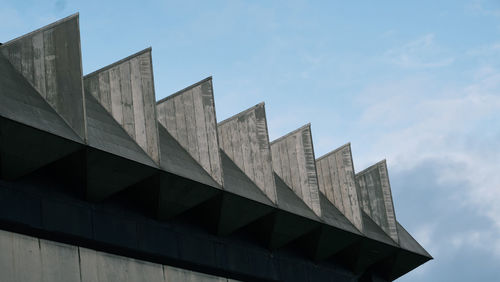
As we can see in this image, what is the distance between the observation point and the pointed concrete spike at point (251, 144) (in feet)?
104

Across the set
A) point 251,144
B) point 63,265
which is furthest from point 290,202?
point 63,265

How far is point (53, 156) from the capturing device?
24.3 m

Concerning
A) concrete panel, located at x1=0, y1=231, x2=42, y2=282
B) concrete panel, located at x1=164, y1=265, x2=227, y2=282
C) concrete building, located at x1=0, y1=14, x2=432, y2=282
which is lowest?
concrete panel, located at x1=0, y1=231, x2=42, y2=282

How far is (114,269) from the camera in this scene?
25000mm

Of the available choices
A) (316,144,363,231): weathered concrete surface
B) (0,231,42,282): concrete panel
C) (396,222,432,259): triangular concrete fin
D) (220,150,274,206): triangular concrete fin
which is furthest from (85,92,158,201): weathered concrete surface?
(396,222,432,259): triangular concrete fin

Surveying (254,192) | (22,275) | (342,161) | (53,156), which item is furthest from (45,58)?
(342,161)

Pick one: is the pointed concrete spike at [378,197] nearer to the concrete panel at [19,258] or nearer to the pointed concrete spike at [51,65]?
the pointed concrete spike at [51,65]

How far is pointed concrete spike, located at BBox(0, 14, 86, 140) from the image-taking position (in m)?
25.0

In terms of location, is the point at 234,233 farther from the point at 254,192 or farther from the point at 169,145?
the point at 169,145

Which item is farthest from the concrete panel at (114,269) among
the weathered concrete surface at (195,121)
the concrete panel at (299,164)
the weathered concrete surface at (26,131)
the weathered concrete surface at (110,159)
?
the concrete panel at (299,164)

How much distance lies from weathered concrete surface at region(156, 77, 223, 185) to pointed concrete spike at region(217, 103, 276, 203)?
2.72 m

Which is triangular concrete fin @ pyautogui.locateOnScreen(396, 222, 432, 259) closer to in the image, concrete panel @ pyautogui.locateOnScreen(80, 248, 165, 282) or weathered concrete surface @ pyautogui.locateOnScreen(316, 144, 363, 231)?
weathered concrete surface @ pyautogui.locateOnScreen(316, 144, 363, 231)

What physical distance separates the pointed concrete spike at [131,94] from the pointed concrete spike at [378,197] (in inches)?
537

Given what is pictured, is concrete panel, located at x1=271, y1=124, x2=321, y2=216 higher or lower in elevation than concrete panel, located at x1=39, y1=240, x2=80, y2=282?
higher
